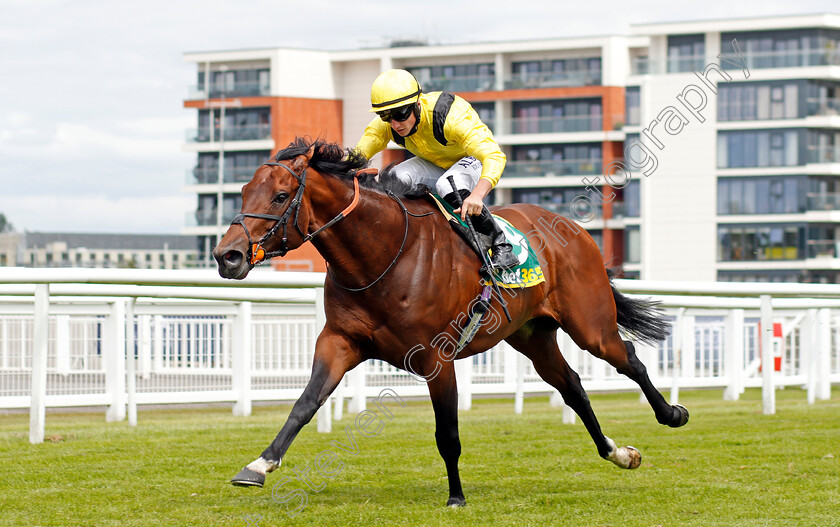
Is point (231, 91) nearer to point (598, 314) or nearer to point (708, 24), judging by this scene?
point (708, 24)

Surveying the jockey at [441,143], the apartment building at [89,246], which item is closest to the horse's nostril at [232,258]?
the jockey at [441,143]

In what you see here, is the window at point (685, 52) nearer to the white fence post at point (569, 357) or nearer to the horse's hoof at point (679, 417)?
the white fence post at point (569, 357)

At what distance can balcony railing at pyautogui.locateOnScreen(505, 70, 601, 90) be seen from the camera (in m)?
54.5

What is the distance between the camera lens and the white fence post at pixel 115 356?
352 inches

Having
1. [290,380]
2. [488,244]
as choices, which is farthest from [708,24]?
[488,244]

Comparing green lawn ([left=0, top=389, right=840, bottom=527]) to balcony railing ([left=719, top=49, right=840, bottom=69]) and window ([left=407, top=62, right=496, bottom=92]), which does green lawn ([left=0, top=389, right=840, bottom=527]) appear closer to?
balcony railing ([left=719, top=49, right=840, bottom=69])

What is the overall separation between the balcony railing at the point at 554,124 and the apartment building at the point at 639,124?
6cm

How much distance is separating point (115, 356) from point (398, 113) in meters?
4.58

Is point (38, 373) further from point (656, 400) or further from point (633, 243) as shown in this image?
point (633, 243)

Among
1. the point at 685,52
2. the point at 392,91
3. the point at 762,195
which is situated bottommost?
the point at 392,91

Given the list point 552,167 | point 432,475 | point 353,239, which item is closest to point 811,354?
point 432,475

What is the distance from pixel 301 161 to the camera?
16.1 feet

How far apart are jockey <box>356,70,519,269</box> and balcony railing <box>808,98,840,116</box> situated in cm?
→ 4469

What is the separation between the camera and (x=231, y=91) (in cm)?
5881
